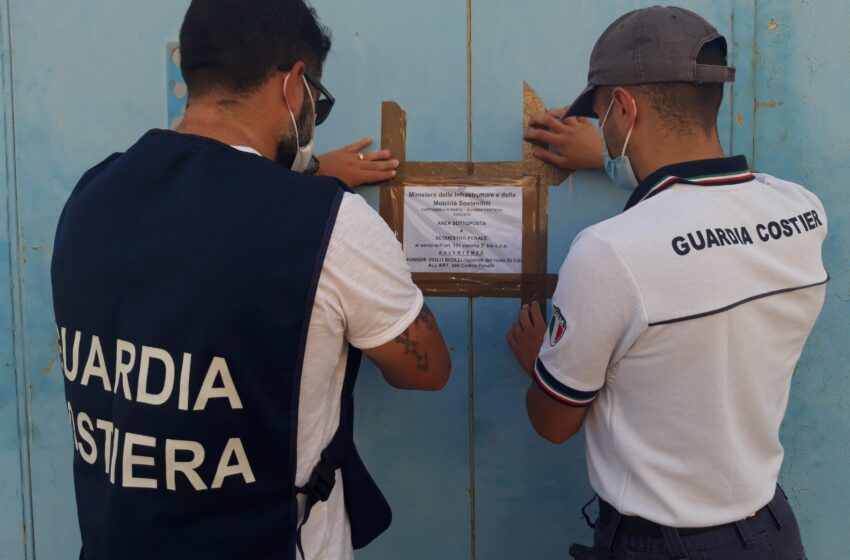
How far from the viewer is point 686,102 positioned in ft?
4.36

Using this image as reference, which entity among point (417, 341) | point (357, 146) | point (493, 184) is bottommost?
point (417, 341)

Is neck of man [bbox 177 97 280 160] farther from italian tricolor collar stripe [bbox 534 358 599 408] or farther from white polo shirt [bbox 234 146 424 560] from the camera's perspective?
italian tricolor collar stripe [bbox 534 358 599 408]

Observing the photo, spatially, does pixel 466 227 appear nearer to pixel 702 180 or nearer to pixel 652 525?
pixel 702 180

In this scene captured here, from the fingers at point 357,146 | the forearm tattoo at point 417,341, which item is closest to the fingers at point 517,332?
the forearm tattoo at point 417,341

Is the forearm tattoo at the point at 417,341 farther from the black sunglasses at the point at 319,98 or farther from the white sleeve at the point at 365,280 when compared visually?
the black sunglasses at the point at 319,98

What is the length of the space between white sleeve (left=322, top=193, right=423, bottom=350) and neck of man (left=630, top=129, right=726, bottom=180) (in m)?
0.55

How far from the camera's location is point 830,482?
192 centimetres

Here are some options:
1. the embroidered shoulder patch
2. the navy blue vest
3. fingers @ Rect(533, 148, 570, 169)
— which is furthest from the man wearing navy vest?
fingers @ Rect(533, 148, 570, 169)

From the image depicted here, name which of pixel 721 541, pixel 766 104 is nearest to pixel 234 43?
pixel 721 541

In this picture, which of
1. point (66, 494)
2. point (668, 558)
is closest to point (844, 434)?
point (668, 558)

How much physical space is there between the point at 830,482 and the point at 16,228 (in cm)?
245

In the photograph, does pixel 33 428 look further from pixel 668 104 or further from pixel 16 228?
pixel 668 104

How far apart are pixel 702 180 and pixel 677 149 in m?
0.11

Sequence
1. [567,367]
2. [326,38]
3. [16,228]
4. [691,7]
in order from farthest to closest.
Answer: [16,228] → [691,7] → [326,38] → [567,367]
